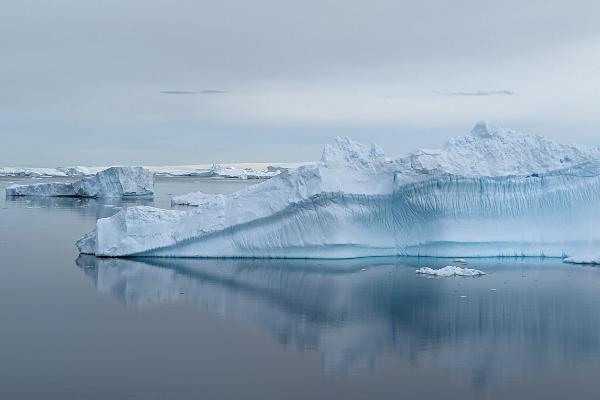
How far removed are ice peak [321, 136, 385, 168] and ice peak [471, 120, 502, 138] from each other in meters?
1.63

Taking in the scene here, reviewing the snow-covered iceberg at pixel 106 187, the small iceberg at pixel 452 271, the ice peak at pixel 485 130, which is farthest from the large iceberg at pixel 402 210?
the snow-covered iceberg at pixel 106 187

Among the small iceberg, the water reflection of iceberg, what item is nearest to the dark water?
the water reflection of iceberg

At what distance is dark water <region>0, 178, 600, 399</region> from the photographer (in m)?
6.02

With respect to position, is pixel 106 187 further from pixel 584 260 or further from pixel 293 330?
pixel 293 330

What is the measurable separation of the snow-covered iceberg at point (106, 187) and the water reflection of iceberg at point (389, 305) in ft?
59.2

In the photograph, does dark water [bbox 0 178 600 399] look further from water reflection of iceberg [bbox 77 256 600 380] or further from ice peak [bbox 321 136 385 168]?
ice peak [bbox 321 136 385 168]

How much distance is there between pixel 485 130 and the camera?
12867 mm

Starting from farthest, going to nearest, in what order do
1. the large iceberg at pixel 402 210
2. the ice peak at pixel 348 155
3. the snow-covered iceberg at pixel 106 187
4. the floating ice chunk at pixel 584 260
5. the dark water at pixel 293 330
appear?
the snow-covered iceberg at pixel 106 187 < the ice peak at pixel 348 155 < the floating ice chunk at pixel 584 260 < the large iceberg at pixel 402 210 < the dark water at pixel 293 330

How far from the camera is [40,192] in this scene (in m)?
32.0

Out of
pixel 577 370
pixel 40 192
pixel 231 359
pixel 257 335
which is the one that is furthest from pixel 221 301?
pixel 40 192

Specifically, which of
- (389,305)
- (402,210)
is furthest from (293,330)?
(402,210)

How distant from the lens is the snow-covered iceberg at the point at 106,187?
98.7 feet

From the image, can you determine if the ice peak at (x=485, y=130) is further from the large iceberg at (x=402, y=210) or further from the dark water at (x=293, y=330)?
the dark water at (x=293, y=330)

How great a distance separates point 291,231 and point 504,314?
14.0 feet
